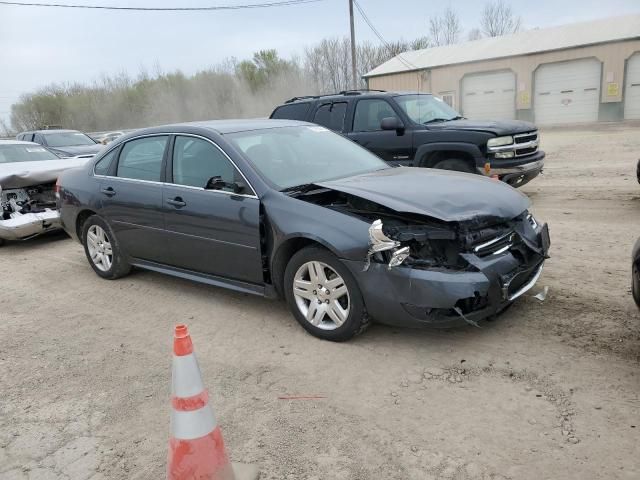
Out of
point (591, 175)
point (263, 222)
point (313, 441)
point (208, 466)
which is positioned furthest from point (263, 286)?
point (591, 175)

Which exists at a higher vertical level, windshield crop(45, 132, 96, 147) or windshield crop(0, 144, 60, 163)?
windshield crop(0, 144, 60, 163)

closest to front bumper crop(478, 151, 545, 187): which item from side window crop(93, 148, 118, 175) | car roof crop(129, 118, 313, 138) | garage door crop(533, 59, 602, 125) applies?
car roof crop(129, 118, 313, 138)

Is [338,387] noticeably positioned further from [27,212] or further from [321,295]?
[27,212]

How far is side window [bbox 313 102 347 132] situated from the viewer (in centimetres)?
899

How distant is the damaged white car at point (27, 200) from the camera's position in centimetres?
734

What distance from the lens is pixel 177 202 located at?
4785 mm

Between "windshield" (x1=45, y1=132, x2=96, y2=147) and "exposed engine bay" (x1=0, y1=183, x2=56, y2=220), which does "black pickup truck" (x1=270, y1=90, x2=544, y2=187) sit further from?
"windshield" (x1=45, y1=132, x2=96, y2=147)


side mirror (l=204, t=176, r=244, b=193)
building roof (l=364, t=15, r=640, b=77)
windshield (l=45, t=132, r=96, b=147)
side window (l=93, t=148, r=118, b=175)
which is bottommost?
windshield (l=45, t=132, r=96, b=147)

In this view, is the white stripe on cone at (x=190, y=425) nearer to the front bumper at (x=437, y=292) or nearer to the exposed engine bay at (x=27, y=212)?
the front bumper at (x=437, y=292)

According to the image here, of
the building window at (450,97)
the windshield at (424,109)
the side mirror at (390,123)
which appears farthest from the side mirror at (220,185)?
the building window at (450,97)

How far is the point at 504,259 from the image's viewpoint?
3.75 m

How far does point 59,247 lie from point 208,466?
244 inches

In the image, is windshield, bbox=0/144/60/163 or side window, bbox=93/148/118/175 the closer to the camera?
side window, bbox=93/148/118/175

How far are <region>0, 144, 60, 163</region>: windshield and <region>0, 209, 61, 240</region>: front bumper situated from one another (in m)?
2.02
